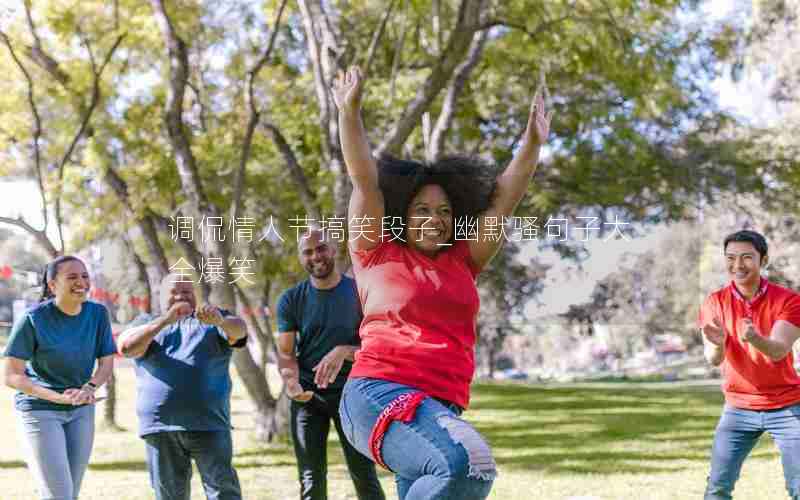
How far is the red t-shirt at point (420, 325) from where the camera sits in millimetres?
3260

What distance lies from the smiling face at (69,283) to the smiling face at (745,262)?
3310 mm

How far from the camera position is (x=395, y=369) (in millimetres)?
3262

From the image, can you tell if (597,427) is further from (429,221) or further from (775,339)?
(429,221)

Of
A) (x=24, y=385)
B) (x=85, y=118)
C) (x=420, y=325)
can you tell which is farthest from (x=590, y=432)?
(x=420, y=325)

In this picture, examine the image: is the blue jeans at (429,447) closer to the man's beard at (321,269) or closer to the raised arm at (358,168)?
the raised arm at (358,168)

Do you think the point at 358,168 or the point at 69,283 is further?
the point at 69,283

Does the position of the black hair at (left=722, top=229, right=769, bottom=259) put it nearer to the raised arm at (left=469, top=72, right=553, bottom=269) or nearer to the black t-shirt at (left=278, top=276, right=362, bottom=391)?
the raised arm at (left=469, top=72, right=553, bottom=269)

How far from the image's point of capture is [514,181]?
12.3 feet

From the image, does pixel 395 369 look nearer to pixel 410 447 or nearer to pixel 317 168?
pixel 410 447

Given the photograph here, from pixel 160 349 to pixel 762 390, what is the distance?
2985 mm

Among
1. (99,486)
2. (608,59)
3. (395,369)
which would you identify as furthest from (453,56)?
(395,369)

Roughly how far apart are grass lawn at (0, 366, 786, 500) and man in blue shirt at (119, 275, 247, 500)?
317 centimetres

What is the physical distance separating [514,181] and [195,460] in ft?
7.70

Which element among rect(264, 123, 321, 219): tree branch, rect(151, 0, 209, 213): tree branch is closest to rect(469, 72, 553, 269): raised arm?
rect(151, 0, 209, 213): tree branch
